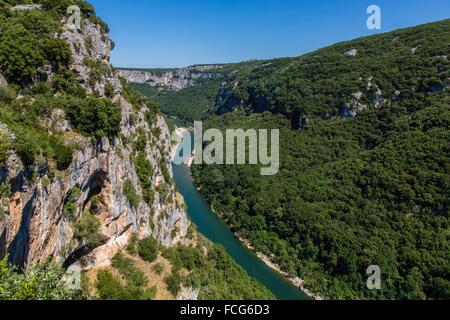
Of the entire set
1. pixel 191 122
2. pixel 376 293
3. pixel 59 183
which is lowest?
pixel 376 293

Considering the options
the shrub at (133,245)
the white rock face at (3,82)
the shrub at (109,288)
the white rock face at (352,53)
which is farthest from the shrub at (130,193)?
the white rock face at (352,53)

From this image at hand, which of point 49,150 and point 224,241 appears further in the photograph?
point 224,241

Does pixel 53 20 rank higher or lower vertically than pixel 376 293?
higher

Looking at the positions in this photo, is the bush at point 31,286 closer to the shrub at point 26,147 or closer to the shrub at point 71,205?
the shrub at point 26,147
